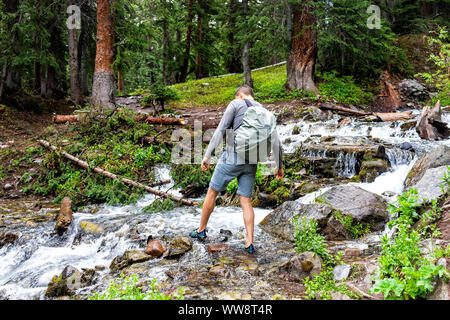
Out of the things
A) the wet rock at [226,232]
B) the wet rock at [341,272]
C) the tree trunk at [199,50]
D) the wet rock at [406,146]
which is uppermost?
the tree trunk at [199,50]

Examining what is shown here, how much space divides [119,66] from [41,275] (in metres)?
9.31

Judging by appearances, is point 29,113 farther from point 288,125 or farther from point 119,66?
point 288,125

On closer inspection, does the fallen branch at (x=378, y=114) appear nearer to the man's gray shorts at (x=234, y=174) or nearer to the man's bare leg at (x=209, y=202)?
the man's gray shorts at (x=234, y=174)

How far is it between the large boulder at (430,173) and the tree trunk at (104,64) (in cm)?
1000

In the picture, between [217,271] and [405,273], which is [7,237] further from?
[405,273]

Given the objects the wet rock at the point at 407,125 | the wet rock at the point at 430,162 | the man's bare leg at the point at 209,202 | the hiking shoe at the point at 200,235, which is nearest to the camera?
the man's bare leg at the point at 209,202

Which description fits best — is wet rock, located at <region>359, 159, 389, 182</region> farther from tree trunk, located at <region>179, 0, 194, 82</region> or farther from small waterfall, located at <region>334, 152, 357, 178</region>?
tree trunk, located at <region>179, 0, 194, 82</region>

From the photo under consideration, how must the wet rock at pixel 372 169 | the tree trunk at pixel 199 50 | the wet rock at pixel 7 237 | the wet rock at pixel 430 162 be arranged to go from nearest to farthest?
the wet rock at pixel 7 237 → the wet rock at pixel 430 162 → the wet rock at pixel 372 169 → the tree trunk at pixel 199 50

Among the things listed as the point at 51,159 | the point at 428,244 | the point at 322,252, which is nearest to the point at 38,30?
the point at 51,159

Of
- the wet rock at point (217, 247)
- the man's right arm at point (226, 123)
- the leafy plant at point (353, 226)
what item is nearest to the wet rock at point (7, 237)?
the wet rock at point (217, 247)

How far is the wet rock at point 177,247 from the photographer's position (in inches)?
161

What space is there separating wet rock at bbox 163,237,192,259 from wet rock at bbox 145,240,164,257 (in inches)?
3.4

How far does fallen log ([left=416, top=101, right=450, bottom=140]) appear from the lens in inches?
379

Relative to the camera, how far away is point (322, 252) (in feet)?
11.5
